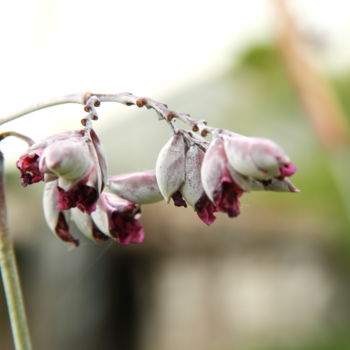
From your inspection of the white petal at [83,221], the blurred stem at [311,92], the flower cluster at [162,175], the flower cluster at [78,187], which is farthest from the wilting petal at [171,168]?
the blurred stem at [311,92]

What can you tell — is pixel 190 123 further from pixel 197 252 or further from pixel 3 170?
pixel 197 252

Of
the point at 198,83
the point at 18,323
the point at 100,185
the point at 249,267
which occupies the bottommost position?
the point at 249,267

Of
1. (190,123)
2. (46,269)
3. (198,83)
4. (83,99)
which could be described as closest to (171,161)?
(190,123)

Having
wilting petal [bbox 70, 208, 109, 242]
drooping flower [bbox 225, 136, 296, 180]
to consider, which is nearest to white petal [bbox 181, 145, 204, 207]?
drooping flower [bbox 225, 136, 296, 180]

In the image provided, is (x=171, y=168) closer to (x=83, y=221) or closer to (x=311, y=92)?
(x=83, y=221)

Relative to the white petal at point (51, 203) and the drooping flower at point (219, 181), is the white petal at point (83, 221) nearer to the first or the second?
the white petal at point (51, 203)

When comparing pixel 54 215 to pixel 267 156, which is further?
pixel 54 215

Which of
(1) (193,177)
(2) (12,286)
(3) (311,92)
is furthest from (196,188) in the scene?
(3) (311,92)
